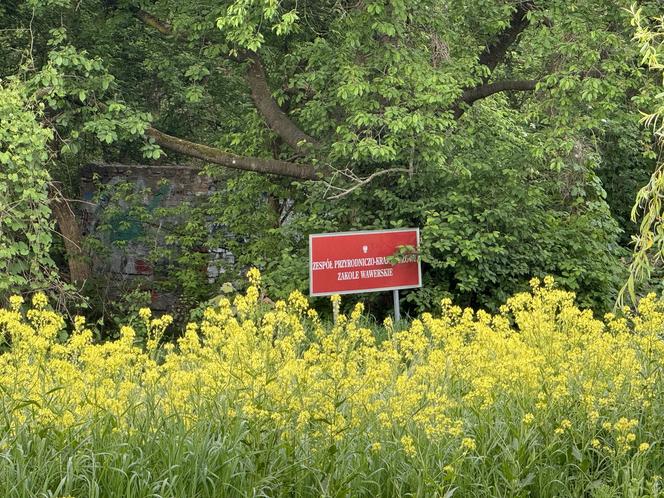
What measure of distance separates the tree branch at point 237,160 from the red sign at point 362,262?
2066 millimetres

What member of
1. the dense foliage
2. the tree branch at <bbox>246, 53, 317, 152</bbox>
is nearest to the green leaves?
the dense foliage

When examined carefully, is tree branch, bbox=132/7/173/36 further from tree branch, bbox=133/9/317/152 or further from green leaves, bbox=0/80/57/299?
green leaves, bbox=0/80/57/299

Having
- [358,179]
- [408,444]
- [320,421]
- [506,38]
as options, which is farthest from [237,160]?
[408,444]

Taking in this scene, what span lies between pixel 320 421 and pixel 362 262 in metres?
5.42

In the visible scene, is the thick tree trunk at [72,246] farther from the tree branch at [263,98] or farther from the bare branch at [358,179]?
the bare branch at [358,179]

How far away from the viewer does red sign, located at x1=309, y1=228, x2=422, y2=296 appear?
958 centimetres

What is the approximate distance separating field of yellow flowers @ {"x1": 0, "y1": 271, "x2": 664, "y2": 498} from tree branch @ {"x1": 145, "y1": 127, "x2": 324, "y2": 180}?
264 inches

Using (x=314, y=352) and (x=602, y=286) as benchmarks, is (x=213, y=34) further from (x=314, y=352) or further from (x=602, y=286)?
(x=314, y=352)

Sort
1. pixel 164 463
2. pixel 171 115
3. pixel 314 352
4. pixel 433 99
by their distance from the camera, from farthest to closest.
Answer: pixel 171 115 < pixel 433 99 < pixel 314 352 < pixel 164 463

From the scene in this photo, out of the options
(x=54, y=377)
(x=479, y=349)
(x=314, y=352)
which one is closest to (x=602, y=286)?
(x=479, y=349)

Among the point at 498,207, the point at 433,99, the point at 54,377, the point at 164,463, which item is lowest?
the point at 164,463

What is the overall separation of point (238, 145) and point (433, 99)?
396cm

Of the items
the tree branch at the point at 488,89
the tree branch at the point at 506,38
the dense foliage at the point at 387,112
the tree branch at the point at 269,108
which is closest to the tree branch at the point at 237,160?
the dense foliage at the point at 387,112

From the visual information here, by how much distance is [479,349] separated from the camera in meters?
5.34
